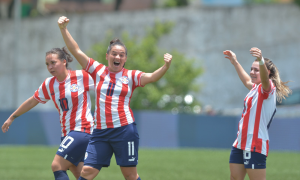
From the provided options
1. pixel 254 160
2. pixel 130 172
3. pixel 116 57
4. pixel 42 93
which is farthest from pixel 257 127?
pixel 42 93

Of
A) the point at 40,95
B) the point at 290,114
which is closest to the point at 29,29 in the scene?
the point at 290,114

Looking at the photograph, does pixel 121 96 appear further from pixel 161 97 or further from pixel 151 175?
pixel 161 97

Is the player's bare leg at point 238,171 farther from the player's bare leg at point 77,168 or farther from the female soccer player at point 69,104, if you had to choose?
the player's bare leg at point 77,168

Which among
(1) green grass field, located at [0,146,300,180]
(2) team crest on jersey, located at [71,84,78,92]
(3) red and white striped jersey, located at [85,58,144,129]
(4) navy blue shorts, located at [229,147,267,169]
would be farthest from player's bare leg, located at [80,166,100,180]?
(1) green grass field, located at [0,146,300,180]

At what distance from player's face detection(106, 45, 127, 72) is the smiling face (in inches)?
35.1

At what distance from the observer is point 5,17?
27078mm

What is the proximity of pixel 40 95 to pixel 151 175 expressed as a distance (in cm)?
396

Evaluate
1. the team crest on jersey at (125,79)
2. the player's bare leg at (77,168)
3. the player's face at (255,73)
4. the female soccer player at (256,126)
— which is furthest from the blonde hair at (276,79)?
the player's bare leg at (77,168)

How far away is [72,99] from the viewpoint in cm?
562

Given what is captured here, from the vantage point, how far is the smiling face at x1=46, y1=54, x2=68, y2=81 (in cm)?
557

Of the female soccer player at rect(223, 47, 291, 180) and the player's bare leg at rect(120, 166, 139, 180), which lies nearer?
the female soccer player at rect(223, 47, 291, 180)

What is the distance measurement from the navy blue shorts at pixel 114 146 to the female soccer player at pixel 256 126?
126 centimetres

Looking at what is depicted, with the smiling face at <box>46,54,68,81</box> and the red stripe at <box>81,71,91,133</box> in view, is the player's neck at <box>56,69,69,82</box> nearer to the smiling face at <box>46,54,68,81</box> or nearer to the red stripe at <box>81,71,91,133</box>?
the smiling face at <box>46,54,68,81</box>

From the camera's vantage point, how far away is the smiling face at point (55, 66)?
5566 mm
